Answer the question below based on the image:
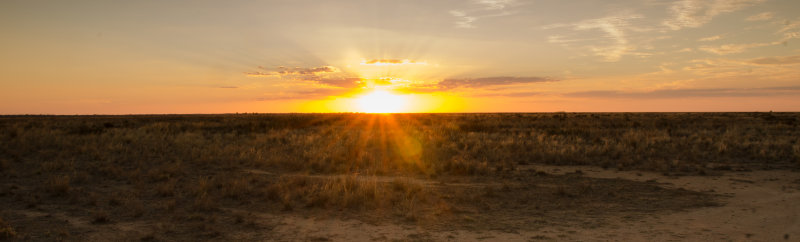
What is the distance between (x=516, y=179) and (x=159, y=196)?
9364 mm

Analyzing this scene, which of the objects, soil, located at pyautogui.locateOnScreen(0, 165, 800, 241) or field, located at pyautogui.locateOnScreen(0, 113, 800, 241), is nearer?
soil, located at pyautogui.locateOnScreen(0, 165, 800, 241)

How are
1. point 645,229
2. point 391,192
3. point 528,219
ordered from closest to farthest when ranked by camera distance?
point 645,229 < point 528,219 < point 391,192

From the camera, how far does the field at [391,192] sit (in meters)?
7.87

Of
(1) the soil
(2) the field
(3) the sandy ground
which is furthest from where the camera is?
(2) the field

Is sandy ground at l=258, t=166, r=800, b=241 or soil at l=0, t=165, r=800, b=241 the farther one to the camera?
soil at l=0, t=165, r=800, b=241

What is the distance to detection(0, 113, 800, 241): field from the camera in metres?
7.87

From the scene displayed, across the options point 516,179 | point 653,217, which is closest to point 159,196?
point 516,179

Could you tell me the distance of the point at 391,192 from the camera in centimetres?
1080

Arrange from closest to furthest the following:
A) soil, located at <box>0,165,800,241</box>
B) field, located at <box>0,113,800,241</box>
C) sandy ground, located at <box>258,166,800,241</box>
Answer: sandy ground, located at <box>258,166,800,241</box>
soil, located at <box>0,165,800,241</box>
field, located at <box>0,113,800,241</box>

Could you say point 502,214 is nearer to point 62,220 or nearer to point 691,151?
point 62,220

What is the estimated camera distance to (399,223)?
841cm

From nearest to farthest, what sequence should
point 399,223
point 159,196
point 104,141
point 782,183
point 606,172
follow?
point 399,223
point 159,196
point 782,183
point 606,172
point 104,141

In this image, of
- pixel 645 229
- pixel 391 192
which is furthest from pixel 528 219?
pixel 391 192

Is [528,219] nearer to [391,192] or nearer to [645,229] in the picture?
[645,229]
